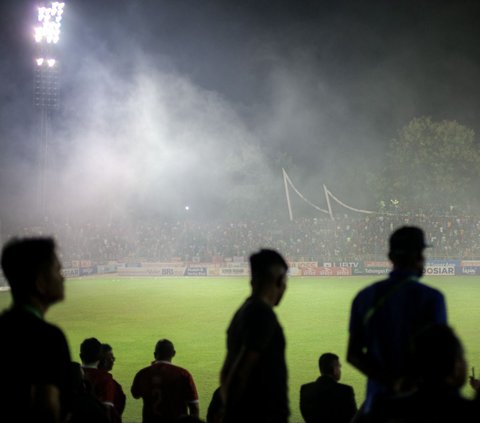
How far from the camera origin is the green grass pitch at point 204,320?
11914mm

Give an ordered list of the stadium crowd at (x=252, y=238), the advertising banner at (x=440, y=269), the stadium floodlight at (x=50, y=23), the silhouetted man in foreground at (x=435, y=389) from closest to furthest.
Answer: the silhouetted man in foreground at (x=435, y=389)
the stadium floodlight at (x=50, y=23)
the advertising banner at (x=440, y=269)
the stadium crowd at (x=252, y=238)

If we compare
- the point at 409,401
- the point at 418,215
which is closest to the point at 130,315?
the point at 409,401

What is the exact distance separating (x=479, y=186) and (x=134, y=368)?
42.9 metres

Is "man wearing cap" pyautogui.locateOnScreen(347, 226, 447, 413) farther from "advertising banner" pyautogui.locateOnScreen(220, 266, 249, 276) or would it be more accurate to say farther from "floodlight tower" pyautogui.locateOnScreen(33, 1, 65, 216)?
"advertising banner" pyautogui.locateOnScreen(220, 266, 249, 276)

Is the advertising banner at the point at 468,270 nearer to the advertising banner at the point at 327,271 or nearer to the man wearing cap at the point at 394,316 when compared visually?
the advertising banner at the point at 327,271

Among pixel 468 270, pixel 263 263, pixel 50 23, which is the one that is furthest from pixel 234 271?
pixel 263 263

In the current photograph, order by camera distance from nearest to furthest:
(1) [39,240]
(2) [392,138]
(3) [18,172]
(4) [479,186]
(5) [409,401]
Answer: (5) [409,401] → (1) [39,240] → (3) [18,172] → (4) [479,186] → (2) [392,138]

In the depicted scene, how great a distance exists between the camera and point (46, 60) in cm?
3192

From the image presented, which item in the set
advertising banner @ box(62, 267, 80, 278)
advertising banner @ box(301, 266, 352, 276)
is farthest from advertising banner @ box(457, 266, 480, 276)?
advertising banner @ box(62, 267, 80, 278)

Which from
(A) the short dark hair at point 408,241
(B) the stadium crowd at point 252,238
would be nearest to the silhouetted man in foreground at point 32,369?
(A) the short dark hair at point 408,241

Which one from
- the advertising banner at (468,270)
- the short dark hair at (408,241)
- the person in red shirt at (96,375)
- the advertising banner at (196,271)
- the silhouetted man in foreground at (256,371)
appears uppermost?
the short dark hair at (408,241)

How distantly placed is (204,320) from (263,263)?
1533cm

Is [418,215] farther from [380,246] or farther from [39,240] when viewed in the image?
[39,240]

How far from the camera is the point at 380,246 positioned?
141ft
